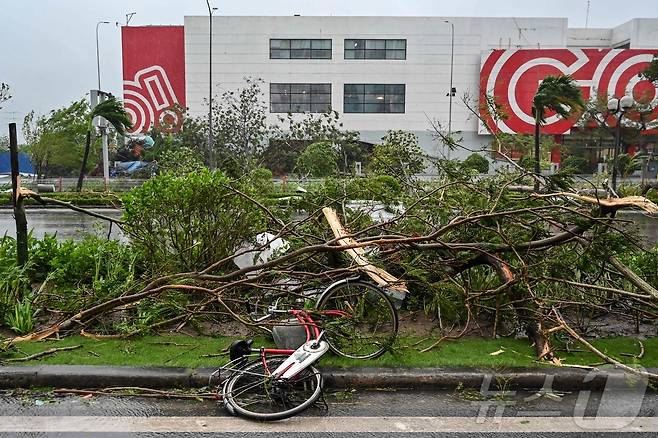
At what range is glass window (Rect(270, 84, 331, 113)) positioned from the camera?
46.8 meters

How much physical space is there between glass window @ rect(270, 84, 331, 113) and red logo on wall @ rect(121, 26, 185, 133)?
348 inches

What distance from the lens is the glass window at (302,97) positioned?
46.8m

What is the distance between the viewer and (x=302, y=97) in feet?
154

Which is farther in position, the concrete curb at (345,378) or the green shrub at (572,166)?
the green shrub at (572,166)

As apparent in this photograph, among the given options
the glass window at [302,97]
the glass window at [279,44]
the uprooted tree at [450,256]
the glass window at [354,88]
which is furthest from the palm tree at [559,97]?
the glass window at [279,44]

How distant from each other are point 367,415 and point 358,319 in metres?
1.22

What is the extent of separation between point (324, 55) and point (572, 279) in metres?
44.2

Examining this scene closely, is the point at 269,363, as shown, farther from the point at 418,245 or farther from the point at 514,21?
the point at 514,21

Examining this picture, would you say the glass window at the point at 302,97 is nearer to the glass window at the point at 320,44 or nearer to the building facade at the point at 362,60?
the building facade at the point at 362,60

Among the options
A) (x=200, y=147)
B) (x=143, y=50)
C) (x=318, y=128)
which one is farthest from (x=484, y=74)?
(x=143, y=50)

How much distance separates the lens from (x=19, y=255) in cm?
602

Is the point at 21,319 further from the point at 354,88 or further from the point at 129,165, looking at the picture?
the point at 354,88

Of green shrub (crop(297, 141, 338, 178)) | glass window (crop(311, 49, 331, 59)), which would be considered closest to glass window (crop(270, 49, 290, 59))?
glass window (crop(311, 49, 331, 59))

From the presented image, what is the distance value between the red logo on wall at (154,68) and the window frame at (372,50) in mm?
14494
